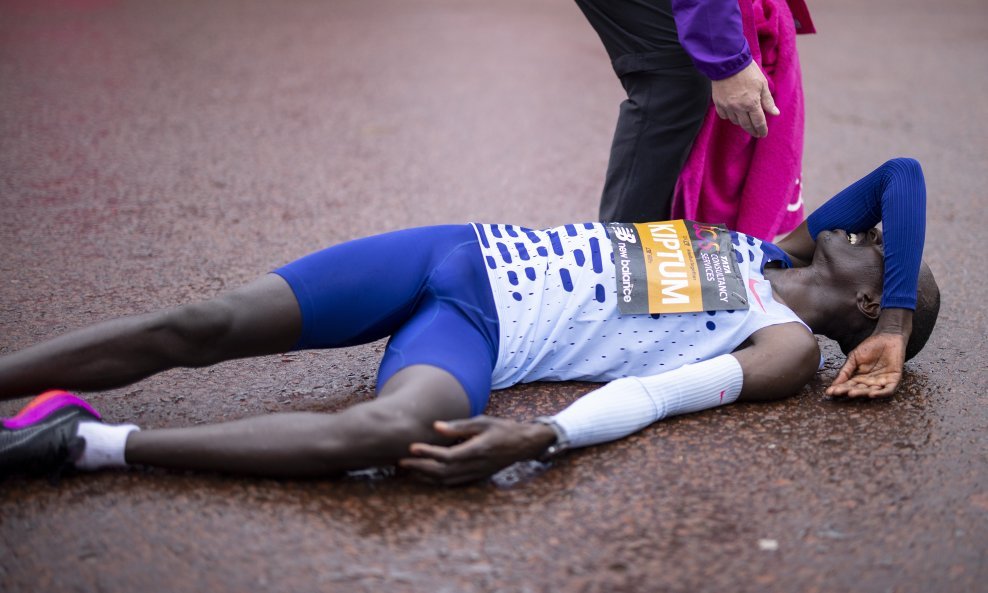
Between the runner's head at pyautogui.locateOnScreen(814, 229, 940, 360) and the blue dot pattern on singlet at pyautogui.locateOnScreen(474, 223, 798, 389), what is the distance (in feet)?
0.81

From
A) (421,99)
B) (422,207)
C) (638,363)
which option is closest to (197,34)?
(421,99)

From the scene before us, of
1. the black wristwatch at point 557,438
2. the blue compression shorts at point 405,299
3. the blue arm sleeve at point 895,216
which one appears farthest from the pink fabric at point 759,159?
the black wristwatch at point 557,438

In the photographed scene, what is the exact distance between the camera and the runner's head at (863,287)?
292 centimetres

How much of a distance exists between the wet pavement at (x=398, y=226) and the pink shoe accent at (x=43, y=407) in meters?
0.15

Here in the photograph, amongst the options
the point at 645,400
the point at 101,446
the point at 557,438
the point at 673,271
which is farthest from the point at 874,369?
the point at 101,446

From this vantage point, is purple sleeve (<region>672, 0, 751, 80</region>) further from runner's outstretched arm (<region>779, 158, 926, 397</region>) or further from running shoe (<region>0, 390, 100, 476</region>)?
running shoe (<region>0, 390, 100, 476</region>)

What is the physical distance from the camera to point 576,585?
2.01m

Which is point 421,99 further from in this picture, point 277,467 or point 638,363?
point 277,467

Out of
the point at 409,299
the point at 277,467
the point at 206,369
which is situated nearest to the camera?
the point at 277,467

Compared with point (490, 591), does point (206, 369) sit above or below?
above

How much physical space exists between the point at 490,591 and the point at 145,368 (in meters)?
1.13

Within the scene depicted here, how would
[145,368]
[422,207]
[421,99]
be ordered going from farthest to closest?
1. [421,99]
2. [422,207]
3. [145,368]

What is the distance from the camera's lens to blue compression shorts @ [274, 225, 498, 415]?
99.6 inches

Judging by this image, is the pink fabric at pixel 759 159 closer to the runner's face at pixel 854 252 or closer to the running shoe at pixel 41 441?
the runner's face at pixel 854 252
